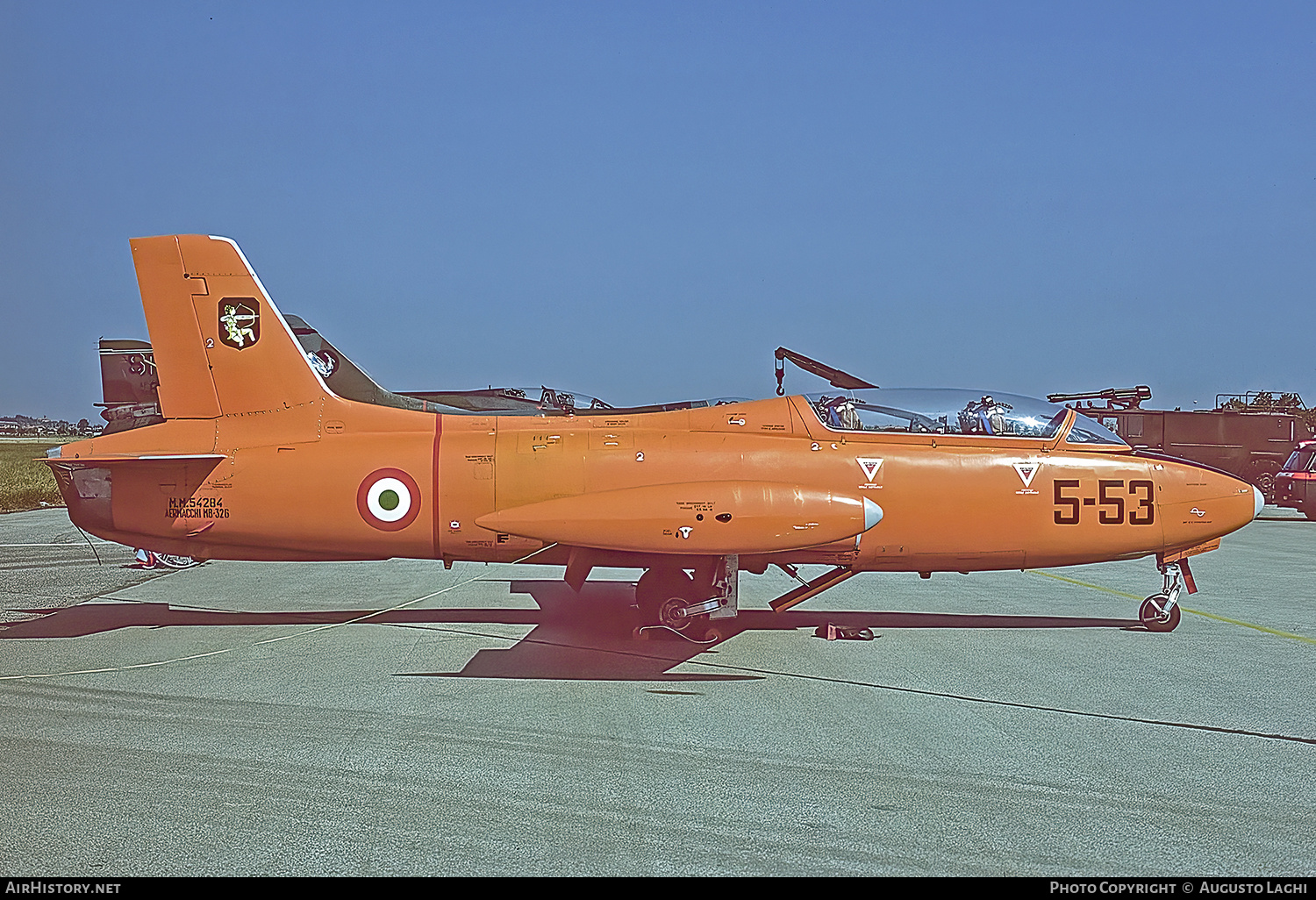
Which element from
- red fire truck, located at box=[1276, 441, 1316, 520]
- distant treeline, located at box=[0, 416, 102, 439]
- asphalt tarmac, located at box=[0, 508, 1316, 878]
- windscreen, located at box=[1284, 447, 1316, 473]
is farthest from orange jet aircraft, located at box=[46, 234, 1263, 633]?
distant treeline, located at box=[0, 416, 102, 439]

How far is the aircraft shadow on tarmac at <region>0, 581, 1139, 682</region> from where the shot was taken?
27.9 feet

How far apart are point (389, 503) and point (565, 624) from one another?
7.69 feet

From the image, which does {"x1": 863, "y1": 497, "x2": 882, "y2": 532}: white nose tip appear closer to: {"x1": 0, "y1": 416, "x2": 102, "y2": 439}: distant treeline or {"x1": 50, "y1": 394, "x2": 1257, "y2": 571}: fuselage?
{"x1": 50, "y1": 394, "x2": 1257, "y2": 571}: fuselage

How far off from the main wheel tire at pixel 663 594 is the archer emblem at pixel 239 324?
15.8ft

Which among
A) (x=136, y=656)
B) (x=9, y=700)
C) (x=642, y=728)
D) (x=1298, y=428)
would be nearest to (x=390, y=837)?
(x=642, y=728)

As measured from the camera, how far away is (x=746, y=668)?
28.1 feet

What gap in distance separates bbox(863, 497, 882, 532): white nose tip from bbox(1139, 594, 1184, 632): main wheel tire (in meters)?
3.62

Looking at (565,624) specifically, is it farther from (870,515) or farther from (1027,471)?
(1027,471)

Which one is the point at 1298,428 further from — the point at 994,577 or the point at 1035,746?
the point at 1035,746

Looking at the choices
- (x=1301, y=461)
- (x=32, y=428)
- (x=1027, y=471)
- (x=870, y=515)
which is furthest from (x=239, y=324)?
(x=32, y=428)

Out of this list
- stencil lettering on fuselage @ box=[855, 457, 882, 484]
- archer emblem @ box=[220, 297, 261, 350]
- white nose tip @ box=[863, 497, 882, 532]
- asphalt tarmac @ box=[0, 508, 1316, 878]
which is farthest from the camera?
archer emblem @ box=[220, 297, 261, 350]

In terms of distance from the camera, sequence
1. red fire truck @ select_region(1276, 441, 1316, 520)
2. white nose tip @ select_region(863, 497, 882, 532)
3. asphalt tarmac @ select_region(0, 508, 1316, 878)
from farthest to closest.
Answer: red fire truck @ select_region(1276, 441, 1316, 520) → white nose tip @ select_region(863, 497, 882, 532) → asphalt tarmac @ select_region(0, 508, 1316, 878)

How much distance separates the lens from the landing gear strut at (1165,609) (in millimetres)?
10328

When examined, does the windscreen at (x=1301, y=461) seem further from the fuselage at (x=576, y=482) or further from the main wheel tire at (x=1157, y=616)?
the main wheel tire at (x=1157, y=616)
